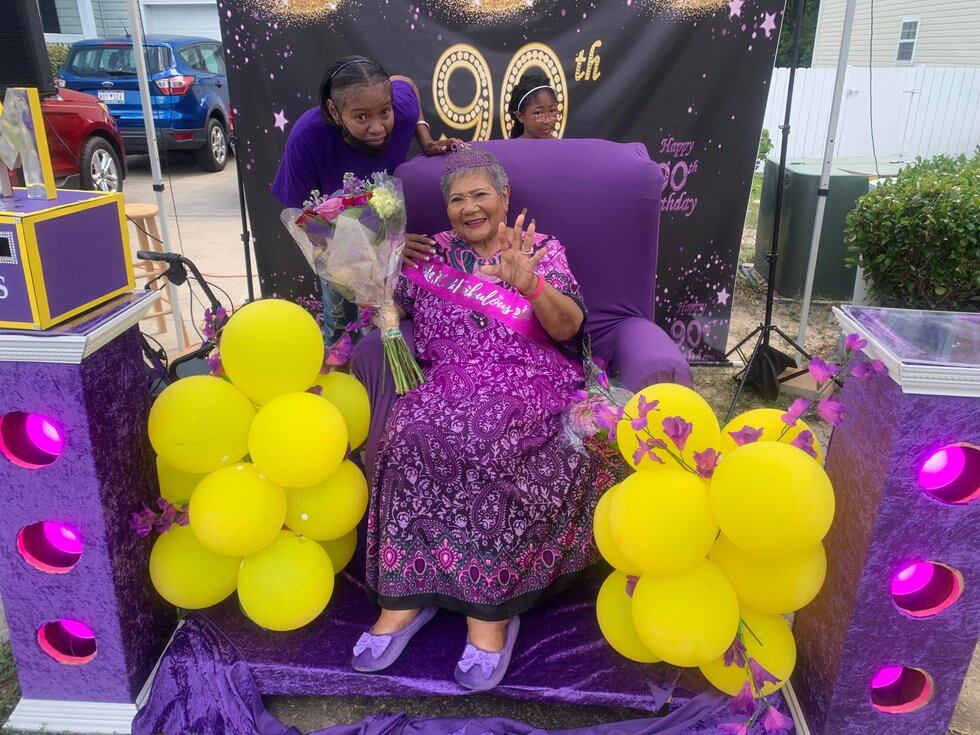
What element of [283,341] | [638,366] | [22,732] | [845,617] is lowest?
[22,732]

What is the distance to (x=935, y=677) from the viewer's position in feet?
5.74

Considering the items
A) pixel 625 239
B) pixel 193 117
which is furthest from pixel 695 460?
pixel 193 117

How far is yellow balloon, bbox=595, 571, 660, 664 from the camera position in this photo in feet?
6.21

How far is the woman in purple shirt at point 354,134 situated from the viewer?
2.47 metres

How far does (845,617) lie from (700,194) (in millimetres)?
2902

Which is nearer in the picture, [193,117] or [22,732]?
[22,732]

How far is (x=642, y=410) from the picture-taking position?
169cm

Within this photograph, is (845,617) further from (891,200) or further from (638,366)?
(891,200)

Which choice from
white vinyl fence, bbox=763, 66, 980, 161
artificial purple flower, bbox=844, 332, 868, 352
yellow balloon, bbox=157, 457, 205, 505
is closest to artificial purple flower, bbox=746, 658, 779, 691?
artificial purple flower, bbox=844, 332, 868, 352

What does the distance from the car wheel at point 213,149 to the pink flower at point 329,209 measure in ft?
27.2

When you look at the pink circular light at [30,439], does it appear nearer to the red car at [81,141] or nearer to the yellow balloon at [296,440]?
the yellow balloon at [296,440]

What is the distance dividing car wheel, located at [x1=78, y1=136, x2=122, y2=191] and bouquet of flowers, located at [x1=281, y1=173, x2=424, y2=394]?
5731 mm

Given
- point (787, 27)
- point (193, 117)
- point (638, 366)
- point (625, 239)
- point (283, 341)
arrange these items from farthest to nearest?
point (787, 27)
point (193, 117)
point (625, 239)
point (638, 366)
point (283, 341)

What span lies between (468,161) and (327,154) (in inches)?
26.6
